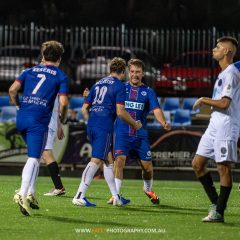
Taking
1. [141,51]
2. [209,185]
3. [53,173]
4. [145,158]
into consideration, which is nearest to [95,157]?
[145,158]

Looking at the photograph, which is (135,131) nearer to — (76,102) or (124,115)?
(124,115)

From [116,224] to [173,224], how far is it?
707 mm

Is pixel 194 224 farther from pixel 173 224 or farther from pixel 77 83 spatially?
pixel 77 83

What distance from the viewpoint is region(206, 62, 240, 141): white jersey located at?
12961 millimetres

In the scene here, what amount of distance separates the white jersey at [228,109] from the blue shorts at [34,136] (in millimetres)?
2142

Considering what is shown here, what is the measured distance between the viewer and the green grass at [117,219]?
39.3 ft

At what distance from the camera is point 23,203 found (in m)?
13.3

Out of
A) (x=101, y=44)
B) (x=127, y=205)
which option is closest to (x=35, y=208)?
(x=127, y=205)

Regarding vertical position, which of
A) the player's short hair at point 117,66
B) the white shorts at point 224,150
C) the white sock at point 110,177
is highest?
the player's short hair at point 117,66

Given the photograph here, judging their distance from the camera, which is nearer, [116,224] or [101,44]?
[116,224]

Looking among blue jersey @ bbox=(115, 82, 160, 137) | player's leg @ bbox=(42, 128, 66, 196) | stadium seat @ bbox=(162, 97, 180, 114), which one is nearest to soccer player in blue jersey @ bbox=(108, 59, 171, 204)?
blue jersey @ bbox=(115, 82, 160, 137)

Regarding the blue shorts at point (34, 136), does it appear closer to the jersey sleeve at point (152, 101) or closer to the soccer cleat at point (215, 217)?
the soccer cleat at point (215, 217)

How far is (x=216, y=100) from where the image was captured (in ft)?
42.4

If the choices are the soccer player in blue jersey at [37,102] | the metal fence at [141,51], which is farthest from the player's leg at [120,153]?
→ the metal fence at [141,51]
